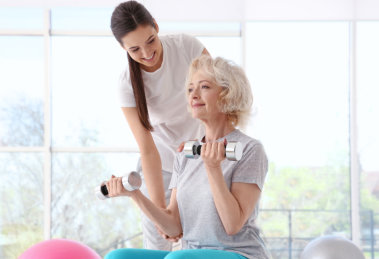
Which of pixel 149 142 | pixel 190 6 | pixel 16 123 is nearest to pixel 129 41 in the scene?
pixel 149 142

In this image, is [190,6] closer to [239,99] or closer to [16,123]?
[16,123]

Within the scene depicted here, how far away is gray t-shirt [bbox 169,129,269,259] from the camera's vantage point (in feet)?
5.66

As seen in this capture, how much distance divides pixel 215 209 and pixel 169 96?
28.7 inches

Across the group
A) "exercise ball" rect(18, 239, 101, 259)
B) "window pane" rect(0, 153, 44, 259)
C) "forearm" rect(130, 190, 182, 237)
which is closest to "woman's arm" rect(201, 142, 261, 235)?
"forearm" rect(130, 190, 182, 237)

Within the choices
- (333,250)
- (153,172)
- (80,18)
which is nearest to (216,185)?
(153,172)

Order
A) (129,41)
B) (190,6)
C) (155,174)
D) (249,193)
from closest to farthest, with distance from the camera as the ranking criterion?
(249,193), (129,41), (155,174), (190,6)

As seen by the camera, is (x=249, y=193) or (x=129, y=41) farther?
(x=129, y=41)

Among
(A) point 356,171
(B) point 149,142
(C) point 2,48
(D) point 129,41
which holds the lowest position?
(A) point 356,171

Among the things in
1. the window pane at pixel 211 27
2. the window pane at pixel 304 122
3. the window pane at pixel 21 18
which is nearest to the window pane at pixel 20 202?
the window pane at pixel 21 18

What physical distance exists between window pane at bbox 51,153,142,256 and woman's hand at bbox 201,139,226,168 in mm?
2911

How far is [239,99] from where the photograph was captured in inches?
72.4

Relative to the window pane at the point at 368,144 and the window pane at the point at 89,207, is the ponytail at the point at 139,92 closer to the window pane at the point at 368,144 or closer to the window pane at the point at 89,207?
the window pane at the point at 89,207

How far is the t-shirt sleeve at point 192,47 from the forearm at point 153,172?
0.41m

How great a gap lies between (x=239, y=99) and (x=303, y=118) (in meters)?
2.89
